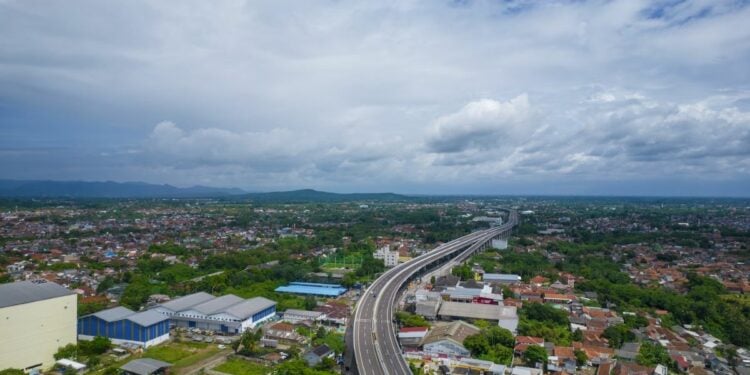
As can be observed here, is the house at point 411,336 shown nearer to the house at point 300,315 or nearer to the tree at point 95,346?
the house at point 300,315

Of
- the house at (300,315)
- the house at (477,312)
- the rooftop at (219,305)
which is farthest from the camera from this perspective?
the house at (477,312)

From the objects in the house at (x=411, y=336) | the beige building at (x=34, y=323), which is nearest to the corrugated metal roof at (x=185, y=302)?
the beige building at (x=34, y=323)

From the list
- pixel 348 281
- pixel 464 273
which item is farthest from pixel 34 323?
pixel 464 273

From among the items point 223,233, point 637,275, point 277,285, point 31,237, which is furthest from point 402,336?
point 31,237

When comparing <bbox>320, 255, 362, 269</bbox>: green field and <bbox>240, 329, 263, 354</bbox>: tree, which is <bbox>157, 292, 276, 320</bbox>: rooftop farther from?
<bbox>320, 255, 362, 269</bbox>: green field

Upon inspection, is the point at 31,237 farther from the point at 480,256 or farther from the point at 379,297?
the point at 480,256
